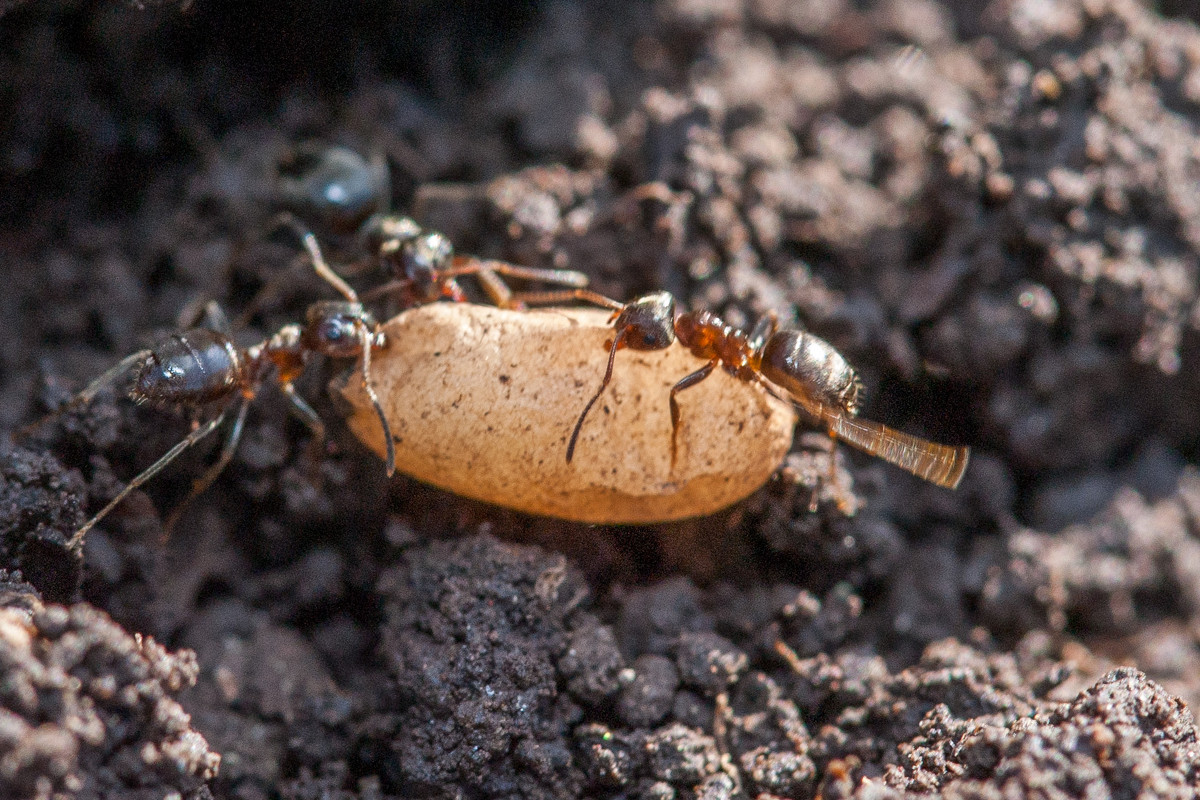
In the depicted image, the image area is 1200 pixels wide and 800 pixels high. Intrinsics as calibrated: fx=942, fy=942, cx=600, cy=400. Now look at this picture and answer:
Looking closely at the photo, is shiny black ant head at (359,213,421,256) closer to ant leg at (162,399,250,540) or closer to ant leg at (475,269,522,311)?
Answer: ant leg at (475,269,522,311)

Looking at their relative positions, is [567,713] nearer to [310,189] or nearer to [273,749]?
[273,749]

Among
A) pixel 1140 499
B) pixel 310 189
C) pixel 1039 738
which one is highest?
pixel 310 189

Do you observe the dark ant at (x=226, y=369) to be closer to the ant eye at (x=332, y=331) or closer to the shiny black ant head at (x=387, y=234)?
the ant eye at (x=332, y=331)

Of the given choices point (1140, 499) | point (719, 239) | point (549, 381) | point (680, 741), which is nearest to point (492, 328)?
point (549, 381)

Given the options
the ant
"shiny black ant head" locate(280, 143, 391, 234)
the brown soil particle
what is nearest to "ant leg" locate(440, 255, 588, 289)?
the ant

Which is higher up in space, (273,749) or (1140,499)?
(273,749)

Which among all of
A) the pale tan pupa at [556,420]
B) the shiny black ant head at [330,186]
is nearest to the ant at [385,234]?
the shiny black ant head at [330,186]

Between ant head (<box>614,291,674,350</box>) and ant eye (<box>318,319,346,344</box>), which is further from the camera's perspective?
ant eye (<box>318,319,346,344</box>)
